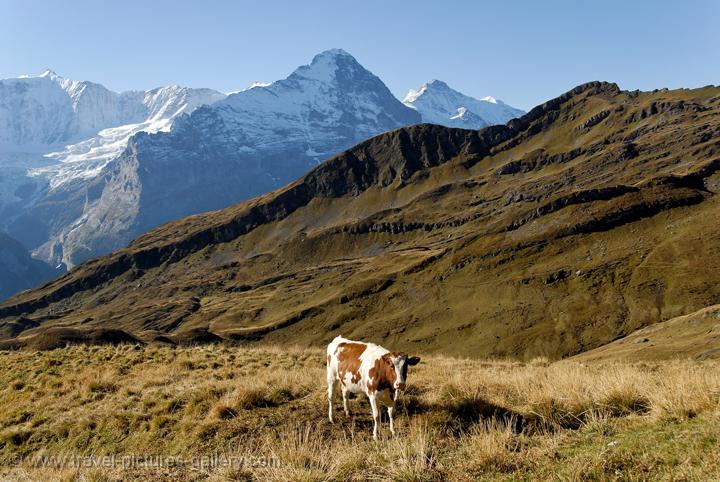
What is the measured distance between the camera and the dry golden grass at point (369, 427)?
350 inches

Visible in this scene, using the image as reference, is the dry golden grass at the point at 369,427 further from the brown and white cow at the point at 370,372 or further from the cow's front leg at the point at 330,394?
the brown and white cow at the point at 370,372

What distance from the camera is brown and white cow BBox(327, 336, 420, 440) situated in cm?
1260

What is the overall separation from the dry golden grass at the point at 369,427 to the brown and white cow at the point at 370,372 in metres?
0.85

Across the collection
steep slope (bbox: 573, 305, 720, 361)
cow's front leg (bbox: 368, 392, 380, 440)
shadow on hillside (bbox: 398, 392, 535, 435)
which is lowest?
steep slope (bbox: 573, 305, 720, 361)

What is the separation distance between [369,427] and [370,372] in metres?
1.59

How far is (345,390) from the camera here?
14570 mm

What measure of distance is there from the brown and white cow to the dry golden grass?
2.79 ft

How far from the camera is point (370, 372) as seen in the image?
13648mm

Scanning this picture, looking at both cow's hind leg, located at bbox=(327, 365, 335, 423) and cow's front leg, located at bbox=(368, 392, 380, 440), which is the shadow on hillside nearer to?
cow's front leg, located at bbox=(368, 392, 380, 440)

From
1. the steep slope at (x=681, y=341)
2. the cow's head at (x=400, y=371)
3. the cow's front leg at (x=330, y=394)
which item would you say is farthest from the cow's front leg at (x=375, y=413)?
the steep slope at (x=681, y=341)

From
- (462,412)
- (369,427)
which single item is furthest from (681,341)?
(369,427)

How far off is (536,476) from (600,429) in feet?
9.86

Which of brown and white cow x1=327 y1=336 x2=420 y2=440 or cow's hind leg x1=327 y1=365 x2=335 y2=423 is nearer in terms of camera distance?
brown and white cow x1=327 y1=336 x2=420 y2=440

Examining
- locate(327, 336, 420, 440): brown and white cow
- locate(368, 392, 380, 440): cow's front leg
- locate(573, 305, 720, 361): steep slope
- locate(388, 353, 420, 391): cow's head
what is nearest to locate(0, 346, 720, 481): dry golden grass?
locate(368, 392, 380, 440): cow's front leg
